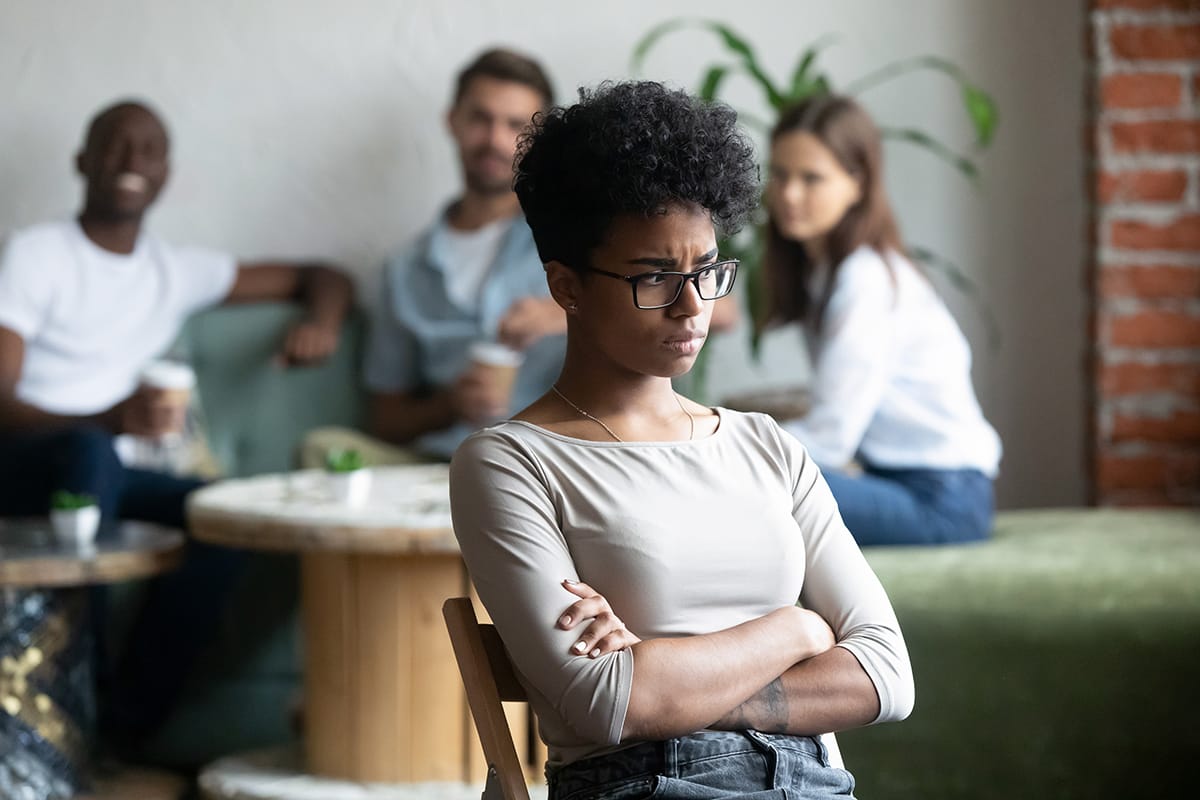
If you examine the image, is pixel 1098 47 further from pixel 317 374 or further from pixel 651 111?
pixel 651 111

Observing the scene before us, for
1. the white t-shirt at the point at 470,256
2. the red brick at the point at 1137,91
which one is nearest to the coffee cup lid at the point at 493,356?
the white t-shirt at the point at 470,256

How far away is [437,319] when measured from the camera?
3.56 meters

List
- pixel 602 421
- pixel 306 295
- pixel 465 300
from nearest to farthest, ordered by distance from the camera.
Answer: pixel 602 421 → pixel 465 300 → pixel 306 295

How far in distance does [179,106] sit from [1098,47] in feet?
7.32

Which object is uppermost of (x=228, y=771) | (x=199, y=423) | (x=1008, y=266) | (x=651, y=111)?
(x=651, y=111)

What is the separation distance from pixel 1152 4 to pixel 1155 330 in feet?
2.36

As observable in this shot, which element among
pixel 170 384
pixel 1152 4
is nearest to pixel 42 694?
pixel 170 384

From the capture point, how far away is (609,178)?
125 cm

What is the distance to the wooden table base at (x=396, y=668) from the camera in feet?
8.27

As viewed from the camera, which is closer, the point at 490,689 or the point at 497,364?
the point at 490,689

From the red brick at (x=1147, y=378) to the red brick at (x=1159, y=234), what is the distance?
0.86 feet

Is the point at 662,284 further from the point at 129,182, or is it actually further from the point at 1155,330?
the point at 129,182

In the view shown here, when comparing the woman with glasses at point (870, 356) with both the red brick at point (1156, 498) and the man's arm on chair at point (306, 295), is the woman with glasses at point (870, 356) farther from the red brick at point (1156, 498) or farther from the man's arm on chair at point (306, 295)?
the man's arm on chair at point (306, 295)

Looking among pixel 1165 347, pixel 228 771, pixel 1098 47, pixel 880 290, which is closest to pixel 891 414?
pixel 880 290
